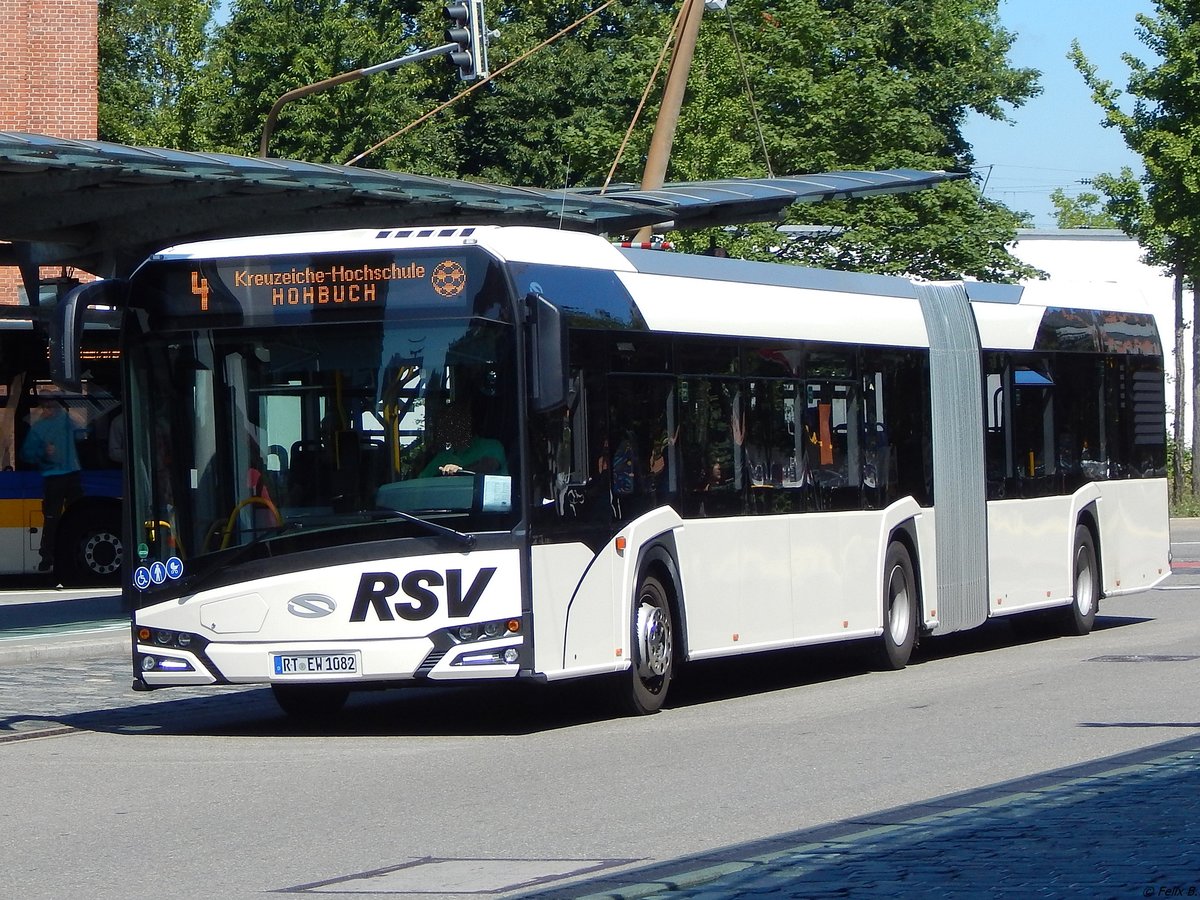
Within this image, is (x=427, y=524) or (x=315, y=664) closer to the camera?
(x=427, y=524)

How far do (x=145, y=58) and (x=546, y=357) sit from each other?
222 ft

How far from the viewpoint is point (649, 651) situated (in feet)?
42.4

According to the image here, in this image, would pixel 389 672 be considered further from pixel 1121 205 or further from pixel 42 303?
pixel 1121 205

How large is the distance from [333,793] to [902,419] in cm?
794

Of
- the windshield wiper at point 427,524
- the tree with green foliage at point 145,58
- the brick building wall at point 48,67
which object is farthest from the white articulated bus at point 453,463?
the tree with green foliage at point 145,58

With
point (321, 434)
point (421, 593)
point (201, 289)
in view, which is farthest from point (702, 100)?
point (421, 593)

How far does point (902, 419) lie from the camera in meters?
16.6

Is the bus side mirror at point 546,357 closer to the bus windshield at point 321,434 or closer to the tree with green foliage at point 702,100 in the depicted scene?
the bus windshield at point 321,434

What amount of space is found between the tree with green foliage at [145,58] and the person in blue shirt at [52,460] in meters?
38.9

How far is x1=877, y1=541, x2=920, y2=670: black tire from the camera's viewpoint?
16094mm

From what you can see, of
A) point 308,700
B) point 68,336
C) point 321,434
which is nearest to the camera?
point 68,336

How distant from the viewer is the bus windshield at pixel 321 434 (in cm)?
1171

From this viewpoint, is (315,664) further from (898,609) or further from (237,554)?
(898,609)

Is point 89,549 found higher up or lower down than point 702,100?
lower down
